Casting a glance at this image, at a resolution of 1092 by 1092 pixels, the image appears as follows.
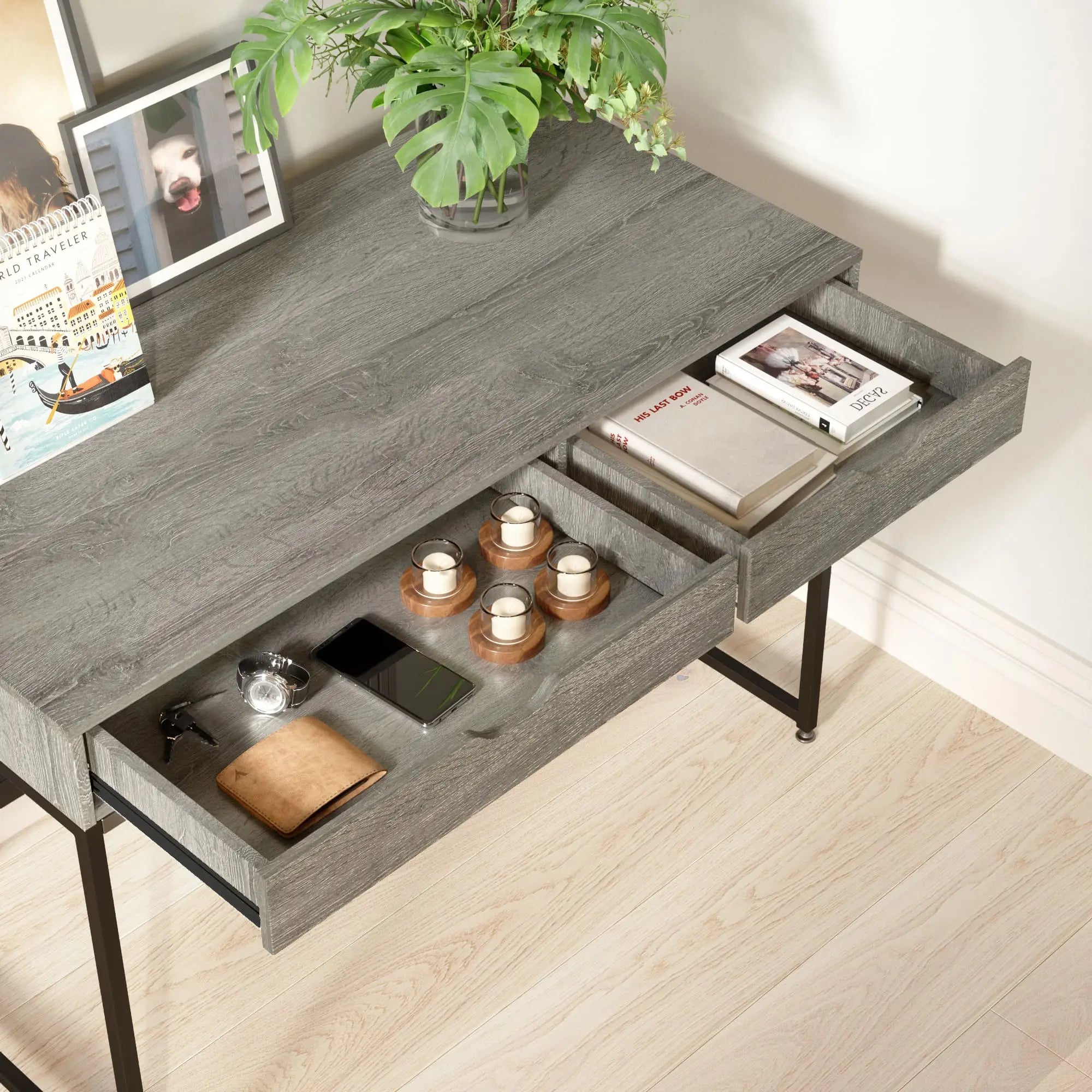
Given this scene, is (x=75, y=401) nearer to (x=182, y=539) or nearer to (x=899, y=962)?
(x=182, y=539)

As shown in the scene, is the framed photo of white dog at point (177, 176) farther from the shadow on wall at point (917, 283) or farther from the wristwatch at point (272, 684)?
the shadow on wall at point (917, 283)

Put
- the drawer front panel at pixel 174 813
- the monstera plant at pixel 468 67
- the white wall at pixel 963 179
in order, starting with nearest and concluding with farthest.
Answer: the drawer front panel at pixel 174 813 < the monstera plant at pixel 468 67 < the white wall at pixel 963 179

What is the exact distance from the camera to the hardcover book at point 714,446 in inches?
63.6

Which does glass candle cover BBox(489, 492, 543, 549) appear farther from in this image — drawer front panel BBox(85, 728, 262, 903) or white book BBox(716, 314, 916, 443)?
drawer front panel BBox(85, 728, 262, 903)

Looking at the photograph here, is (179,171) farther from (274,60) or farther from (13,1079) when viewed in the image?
(13,1079)

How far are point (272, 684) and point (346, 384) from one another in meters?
0.33

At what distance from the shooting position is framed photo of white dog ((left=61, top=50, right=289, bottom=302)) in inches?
62.3

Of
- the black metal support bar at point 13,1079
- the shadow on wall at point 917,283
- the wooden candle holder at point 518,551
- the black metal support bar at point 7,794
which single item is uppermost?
the wooden candle holder at point 518,551

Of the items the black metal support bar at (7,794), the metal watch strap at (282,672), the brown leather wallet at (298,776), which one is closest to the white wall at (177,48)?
the metal watch strap at (282,672)

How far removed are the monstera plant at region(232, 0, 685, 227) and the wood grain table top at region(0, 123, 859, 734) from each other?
5.0 inches

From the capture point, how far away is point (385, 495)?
1.46m

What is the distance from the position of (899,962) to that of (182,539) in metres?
1.11

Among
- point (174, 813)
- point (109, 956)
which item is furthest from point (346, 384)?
point (109, 956)

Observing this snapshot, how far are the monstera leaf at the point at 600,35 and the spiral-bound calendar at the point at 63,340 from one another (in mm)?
497
